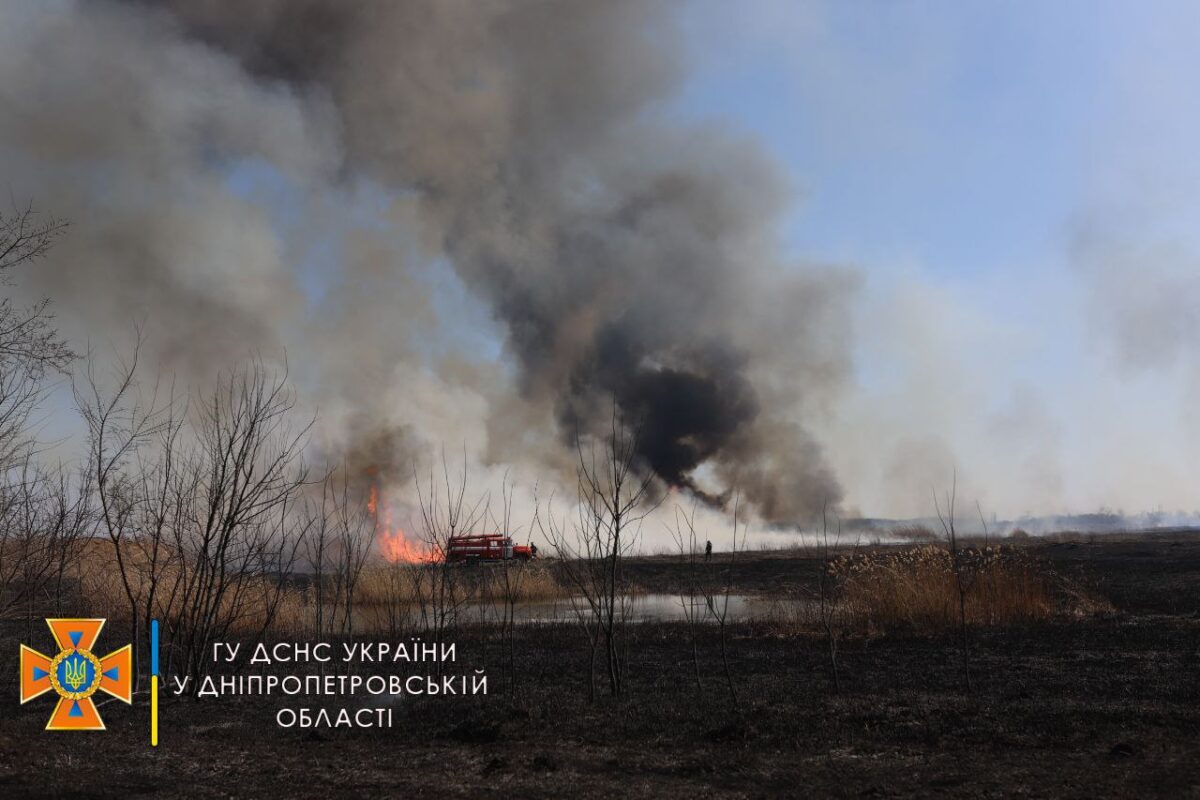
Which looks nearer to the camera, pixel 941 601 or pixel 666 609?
pixel 941 601

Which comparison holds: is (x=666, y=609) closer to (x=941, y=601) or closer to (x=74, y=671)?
(x=941, y=601)

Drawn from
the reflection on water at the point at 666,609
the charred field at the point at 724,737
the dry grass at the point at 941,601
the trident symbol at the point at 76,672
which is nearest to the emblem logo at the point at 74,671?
the trident symbol at the point at 76,672

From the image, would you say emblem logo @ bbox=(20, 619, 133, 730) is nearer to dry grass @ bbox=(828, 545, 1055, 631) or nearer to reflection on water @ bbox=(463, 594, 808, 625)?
reflection on water @ bbox=(463, 594, 808, 625)

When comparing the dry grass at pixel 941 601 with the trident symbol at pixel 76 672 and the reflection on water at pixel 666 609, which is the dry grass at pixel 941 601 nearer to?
the reflection on water at pixel 666 609

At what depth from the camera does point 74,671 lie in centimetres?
806

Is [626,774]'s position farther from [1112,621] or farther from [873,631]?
[1112,621]

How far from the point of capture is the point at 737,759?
6676 millimetres

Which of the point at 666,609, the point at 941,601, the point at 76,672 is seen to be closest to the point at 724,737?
the point at 76,672

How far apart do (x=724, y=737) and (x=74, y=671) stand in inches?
279

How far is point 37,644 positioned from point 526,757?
12.4 meters

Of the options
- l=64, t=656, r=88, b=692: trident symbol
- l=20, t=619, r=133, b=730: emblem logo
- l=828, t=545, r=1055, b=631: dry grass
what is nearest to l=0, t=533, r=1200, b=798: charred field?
l=20, t=619, r=133, b=730: emblem logo

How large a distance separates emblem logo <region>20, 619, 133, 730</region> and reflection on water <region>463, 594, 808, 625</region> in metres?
8.58

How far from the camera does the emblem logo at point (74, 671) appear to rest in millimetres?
7508

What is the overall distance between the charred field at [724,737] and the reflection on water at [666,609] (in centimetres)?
569
